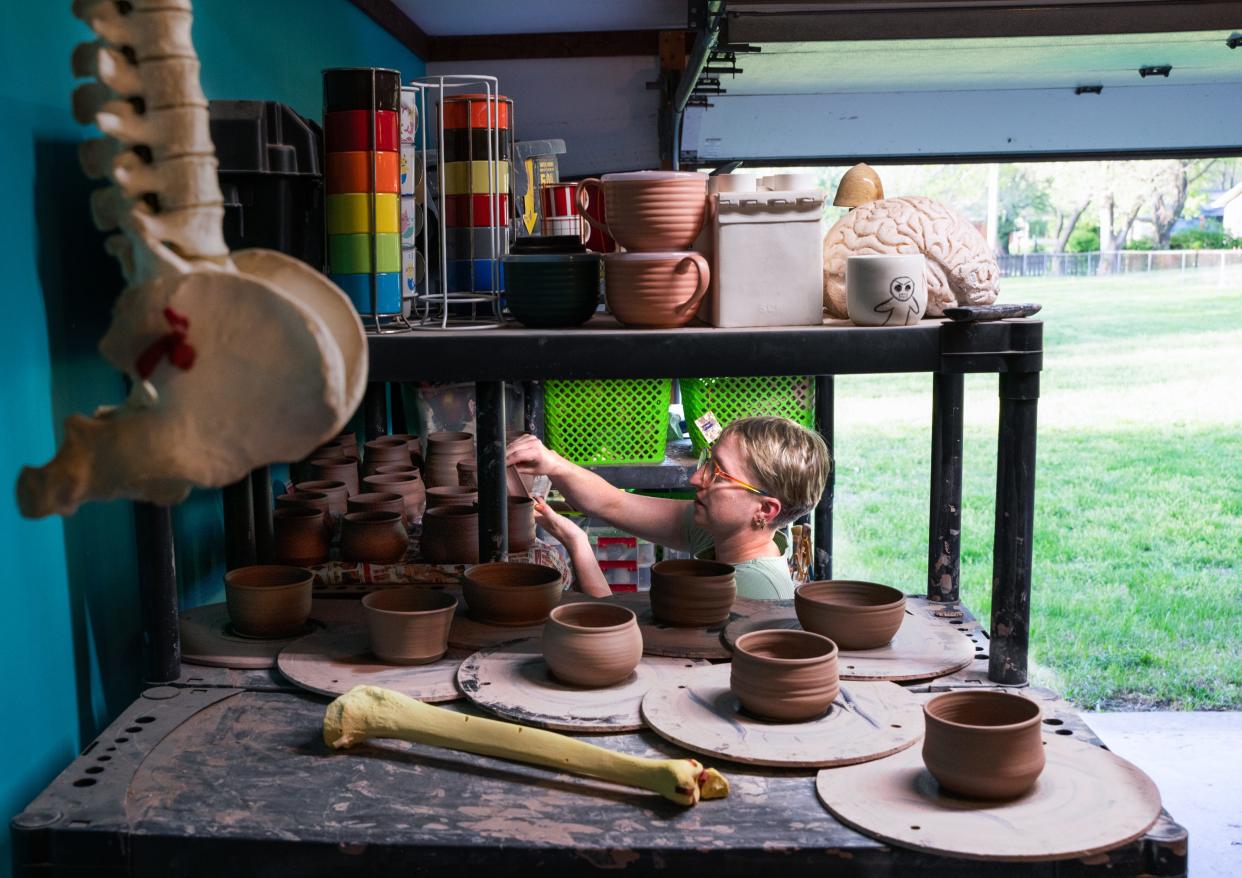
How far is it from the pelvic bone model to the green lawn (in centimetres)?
476

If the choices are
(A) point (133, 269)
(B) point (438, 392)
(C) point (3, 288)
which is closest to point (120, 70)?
(A) point (133, 269)

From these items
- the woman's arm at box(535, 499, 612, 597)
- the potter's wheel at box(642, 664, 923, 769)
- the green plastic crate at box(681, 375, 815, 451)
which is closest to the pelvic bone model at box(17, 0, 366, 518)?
the potter's wheel at box(642, 664, 923, 769)

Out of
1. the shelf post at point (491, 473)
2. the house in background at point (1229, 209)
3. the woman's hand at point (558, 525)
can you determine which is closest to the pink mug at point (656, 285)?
the shelf post at point (491, 473)

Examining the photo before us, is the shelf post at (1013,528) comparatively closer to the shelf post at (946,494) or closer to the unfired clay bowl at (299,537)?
the shelf post at (946,494)

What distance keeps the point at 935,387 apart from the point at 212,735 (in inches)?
59.8

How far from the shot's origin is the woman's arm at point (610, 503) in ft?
8.39

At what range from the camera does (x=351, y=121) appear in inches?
76.6

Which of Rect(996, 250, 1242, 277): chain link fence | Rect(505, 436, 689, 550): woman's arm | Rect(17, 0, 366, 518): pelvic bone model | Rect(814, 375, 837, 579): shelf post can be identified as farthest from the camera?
Rect(996, 250, 1242, 277): chain link fence

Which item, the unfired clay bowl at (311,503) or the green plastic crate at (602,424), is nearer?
the unfired clay bowl at (311,503)

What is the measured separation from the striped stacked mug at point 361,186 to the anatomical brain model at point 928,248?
0.78 meters

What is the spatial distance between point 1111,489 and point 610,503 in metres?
6.87

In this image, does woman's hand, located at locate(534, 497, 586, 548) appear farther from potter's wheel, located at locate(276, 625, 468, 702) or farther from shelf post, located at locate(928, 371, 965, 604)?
shelf post, located at locate(928, 371, 965, 604)

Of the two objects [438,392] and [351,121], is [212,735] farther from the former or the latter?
[438,392]

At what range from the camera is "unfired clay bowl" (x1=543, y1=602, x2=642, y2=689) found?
1792 mm
